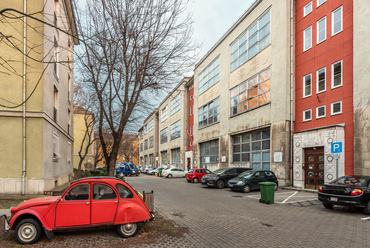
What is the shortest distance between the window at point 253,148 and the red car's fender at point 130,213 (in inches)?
663

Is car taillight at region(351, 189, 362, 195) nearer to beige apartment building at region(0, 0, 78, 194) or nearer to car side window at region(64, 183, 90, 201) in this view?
car side window at region(64, 183, 90, 201)

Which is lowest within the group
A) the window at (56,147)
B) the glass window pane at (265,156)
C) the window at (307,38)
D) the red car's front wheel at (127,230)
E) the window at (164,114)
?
the red car's front wheel at (127,230)

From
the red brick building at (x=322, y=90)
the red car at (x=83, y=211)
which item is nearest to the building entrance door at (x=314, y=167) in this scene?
the red brick building at (x=322, y=90)

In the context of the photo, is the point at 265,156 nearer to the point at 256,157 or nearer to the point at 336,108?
the point at 256,157

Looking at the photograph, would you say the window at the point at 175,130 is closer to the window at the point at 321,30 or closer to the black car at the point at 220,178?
the black car at the point at 220,178

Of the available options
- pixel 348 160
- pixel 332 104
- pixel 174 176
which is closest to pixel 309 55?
pixel 332 104

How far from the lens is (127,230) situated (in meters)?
6.93

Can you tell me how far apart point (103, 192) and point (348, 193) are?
8.77 m

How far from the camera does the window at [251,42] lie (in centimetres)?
2305

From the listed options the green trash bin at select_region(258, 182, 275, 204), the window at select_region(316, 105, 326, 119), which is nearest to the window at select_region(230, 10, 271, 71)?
the window at select_region(316, 105, 326, 119)

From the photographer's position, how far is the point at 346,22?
16.1 meters

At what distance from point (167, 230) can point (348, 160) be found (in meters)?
12.3

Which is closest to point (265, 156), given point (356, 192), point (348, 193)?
point (348, 193)

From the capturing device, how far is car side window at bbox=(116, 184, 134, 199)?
696 centimetres
